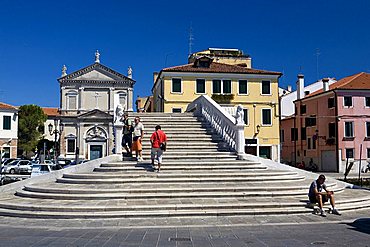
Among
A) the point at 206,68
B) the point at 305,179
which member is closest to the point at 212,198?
the point at 305,179

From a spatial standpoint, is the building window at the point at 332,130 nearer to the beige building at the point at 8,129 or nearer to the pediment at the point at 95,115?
the pediment at the point at 95,115

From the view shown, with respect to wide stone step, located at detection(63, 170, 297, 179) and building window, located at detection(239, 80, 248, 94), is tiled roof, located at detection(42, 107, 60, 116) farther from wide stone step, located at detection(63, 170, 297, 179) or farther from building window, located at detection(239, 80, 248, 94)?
wide stone step, located at detection(63, 170, 297, 179)

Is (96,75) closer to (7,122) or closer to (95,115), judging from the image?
(95,115)

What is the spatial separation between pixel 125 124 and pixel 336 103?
31.1 meters

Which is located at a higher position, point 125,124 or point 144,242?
point 125,124

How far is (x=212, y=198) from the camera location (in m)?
11.2

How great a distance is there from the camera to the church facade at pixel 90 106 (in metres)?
53.3

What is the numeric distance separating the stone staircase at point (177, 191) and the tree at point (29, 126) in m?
48.1

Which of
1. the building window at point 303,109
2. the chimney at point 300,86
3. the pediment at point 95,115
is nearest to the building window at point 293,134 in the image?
the building window at point 303,109

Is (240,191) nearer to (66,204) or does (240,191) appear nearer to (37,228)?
(66,204)

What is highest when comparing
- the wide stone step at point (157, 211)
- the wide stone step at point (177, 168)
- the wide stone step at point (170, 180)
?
the wide stone step at point (177, 168)

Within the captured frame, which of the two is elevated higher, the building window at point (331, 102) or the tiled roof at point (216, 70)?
the tiled roof at point (216, 70)

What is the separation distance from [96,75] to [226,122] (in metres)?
41.4

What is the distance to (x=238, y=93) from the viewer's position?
134 ft
